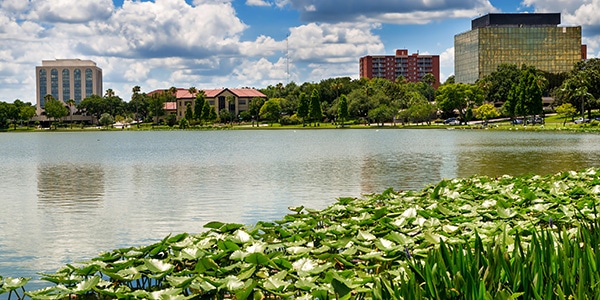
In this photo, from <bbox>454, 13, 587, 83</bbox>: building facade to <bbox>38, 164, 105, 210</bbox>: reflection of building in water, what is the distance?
16350 cm

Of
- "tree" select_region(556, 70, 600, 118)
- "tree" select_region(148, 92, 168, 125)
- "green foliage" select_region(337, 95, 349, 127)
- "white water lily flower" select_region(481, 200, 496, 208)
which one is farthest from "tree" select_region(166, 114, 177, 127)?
"white water lily flower" select_region(481, 200, 496, 208)

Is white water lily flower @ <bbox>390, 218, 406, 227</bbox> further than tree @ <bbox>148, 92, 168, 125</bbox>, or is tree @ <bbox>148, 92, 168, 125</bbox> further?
tree @ <bbox>148, 92, 168, 125</bbox>

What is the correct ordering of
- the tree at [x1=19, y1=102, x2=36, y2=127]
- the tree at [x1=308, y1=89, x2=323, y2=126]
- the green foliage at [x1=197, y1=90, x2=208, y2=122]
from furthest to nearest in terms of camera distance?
the tree at [x1=19, y1=102, x2=36, y2=127]
the green foliage at [x1=197, y1=90, x2=208, y2=122]
the tree at [x1=308, y1=89, x2=323, y2=126]

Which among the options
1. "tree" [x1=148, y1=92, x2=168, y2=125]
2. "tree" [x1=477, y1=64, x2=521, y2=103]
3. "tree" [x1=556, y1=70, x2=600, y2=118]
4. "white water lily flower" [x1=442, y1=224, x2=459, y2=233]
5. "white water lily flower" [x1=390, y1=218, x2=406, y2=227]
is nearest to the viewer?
"white water lily flower" [x1=442, y1=224, x2=459, y2=233]

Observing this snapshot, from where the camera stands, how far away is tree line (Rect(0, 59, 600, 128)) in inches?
4168

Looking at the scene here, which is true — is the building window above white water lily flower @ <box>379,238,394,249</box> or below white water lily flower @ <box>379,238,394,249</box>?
above

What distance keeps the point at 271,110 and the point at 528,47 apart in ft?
270

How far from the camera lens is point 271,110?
142 meters

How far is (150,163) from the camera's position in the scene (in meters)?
36.6

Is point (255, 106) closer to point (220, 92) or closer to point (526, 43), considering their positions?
point (220, 92)

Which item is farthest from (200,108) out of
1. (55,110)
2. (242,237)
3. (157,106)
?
(242,237)

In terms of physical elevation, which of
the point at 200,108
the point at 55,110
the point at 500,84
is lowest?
the point at 200,108

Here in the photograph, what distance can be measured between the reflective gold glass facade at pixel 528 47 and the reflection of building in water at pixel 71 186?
163 metres

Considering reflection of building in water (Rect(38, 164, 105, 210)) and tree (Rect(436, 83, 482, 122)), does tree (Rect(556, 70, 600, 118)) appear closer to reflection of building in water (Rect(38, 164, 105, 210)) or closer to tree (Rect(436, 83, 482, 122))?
tree (Rect(436, 83, 482, 122))
